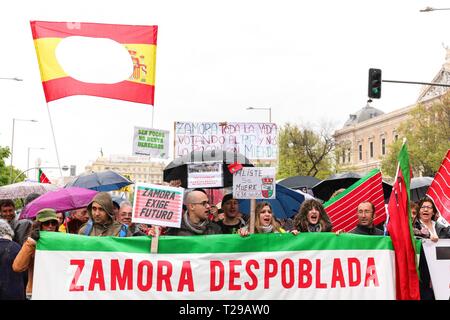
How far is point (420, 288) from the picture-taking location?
659cm

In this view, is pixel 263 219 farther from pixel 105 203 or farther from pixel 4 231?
pixel 4 231

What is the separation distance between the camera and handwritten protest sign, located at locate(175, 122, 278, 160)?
8.34 metres

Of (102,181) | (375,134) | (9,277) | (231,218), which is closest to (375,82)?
(102,181)

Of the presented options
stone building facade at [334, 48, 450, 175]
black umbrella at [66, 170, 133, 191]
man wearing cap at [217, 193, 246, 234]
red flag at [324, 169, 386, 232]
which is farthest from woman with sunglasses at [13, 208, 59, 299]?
stone building facade at [334, 48, 450, 175]

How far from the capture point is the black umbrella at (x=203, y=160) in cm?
905

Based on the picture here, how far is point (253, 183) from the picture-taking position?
658cm

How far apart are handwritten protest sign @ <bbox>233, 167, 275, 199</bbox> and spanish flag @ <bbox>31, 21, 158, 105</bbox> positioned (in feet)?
10.6

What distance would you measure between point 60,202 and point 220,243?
12.8ft

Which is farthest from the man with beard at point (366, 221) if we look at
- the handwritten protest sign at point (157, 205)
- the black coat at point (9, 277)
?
the black coat at point (9, 277)

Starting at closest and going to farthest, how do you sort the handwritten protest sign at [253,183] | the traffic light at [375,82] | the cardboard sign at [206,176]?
the handwritten protest sign at [253,183], the cardboard sign at [206,176], the traffic light at [375,82]

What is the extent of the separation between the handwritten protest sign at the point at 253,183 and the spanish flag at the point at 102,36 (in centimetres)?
323

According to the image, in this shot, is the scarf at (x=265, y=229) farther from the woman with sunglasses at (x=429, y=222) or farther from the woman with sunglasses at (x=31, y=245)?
the woman with sunglasses at (x=31, y=245)

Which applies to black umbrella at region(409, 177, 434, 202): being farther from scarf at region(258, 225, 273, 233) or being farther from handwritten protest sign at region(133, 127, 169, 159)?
scarf at region(258, 225, 273, 233)

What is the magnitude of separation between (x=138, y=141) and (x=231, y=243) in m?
2.28
